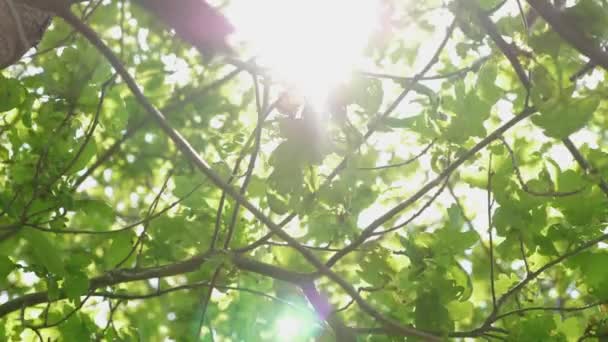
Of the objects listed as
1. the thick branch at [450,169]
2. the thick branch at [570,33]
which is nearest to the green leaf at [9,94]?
the thick branch at [450,169]

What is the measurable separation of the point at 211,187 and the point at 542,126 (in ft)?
3.65

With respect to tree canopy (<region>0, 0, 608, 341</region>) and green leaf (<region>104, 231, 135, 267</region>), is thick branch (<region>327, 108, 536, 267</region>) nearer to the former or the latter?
tree canopy (<region>0, 0, 608, 341</region>)

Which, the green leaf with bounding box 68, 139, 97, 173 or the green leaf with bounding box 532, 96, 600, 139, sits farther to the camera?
the green leaf with bounding box 68, 139, 97, 173

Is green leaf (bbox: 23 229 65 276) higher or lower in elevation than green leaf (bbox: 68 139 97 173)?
lower

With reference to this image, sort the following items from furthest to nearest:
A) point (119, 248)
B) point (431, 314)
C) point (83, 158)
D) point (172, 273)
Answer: point (119, 248), point (172, 273), point (83, 158), point (431, 314)

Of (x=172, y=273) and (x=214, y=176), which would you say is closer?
(x=214, y=176)

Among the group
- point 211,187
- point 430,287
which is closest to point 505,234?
point 430,287

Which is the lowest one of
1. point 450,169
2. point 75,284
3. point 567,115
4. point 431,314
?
point 431,314

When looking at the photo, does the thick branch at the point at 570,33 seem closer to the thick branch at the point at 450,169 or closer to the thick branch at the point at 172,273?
the thick branch at the point at 450,169

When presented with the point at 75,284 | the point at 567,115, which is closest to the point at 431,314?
the point at 567,115

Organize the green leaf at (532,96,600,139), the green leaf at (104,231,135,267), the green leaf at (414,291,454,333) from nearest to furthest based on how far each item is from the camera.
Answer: the green leaf at (532,96,600,139)
the green leaf at (414,291,454,333)
the green leaf at (104,231,135,267)

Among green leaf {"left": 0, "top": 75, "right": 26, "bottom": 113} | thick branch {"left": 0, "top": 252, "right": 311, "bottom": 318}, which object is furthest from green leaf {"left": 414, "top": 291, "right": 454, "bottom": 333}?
green leaf {"left": 0, "top": 75, "right": 26, "bottom": 113}

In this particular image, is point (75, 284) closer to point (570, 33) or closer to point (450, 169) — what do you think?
point (450, 169)

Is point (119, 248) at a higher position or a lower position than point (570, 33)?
higher
